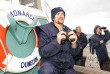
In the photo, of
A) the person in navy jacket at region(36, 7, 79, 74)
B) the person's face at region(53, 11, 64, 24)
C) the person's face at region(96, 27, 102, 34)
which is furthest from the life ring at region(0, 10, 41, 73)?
the person's face at region(96, 27, 102, 34)

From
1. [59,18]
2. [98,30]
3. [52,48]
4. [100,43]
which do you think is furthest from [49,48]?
[98,30]

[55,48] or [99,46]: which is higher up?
[55,48]

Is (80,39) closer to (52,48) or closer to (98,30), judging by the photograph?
(98,30)

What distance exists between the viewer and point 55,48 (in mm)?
1324

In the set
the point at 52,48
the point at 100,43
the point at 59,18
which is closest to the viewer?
the point at 52,48

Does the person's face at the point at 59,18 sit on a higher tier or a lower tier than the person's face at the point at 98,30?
higher

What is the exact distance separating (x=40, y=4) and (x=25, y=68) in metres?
1.51

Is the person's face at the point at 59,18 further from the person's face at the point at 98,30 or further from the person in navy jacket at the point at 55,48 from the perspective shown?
the person's face at the point at 98,30

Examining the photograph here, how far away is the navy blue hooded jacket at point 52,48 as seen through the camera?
1.33m

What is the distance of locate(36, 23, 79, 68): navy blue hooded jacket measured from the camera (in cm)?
133

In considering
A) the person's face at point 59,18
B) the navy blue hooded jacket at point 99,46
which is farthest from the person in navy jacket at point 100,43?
the person's face at point 59,18

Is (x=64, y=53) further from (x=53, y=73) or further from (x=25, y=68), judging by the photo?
(x=25, y=68)

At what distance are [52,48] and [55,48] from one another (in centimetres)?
3

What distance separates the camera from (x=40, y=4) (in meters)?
2.60
